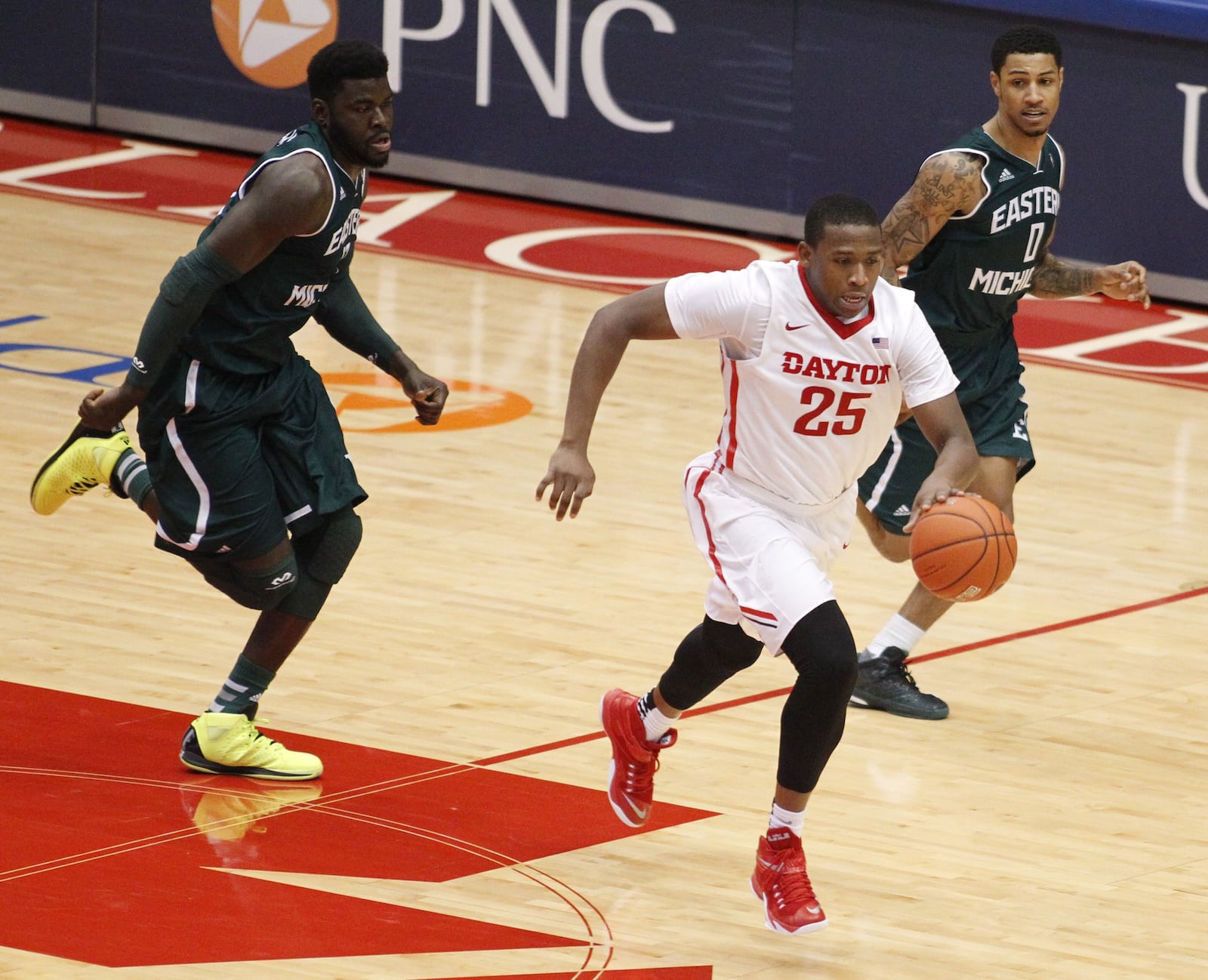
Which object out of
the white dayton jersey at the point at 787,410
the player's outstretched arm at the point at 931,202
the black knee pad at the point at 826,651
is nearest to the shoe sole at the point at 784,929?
the black knee pad at the point at 826,651

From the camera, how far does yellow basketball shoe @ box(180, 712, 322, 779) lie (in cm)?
586

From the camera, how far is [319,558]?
5855 millimetres

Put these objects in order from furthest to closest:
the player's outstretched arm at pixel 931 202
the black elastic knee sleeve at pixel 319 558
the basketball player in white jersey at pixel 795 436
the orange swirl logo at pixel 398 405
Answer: the orange swirl logo at pixel 398 405 < the player's outstretched arm at pixel 931 202 < the black elastic knee sleeve at pixel 319 558 < the basketball player in white jersey at pixel 795 436

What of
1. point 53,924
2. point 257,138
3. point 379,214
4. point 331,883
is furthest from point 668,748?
point 257,138

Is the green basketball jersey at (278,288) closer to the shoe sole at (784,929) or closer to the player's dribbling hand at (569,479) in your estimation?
the player's dribbling hand at (569,479)

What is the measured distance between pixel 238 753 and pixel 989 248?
2.64 meters

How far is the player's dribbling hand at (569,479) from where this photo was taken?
5168 mm

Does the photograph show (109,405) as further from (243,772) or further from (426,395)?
(243,772)

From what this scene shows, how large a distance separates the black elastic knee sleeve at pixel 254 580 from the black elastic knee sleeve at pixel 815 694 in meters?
1.30

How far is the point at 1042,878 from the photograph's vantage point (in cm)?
555

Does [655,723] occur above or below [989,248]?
below

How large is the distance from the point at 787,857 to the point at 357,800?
1.22m

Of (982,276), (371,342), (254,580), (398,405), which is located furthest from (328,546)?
(398,405)

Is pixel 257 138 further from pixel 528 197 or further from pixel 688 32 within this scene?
pixel 688 32
